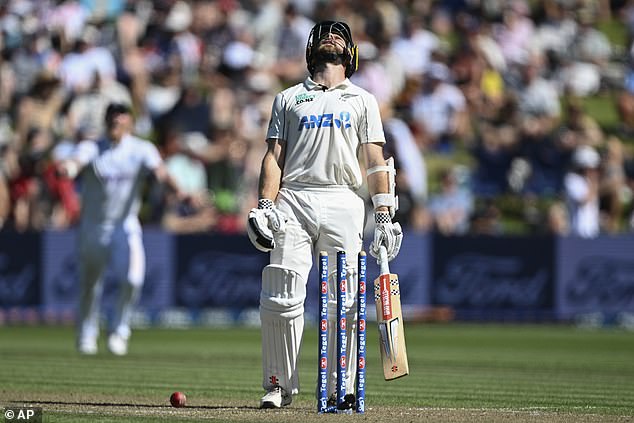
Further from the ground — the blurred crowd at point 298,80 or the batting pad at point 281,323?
the blurred crowd at point 298,80

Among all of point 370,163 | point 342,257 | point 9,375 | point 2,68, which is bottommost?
point 9,375

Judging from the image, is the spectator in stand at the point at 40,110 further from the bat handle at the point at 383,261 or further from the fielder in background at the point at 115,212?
the bat handle at the point at 383,261

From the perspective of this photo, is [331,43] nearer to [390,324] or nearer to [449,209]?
[390,324]

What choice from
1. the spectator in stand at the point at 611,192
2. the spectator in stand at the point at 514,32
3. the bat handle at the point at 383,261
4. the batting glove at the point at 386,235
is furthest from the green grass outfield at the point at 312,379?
the spectator in stand at the point at 514,32

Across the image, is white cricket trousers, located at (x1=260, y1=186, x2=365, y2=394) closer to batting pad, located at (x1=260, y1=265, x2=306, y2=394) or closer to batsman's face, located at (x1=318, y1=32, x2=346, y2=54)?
batting pad, located at (x1=260, y1=265, x2=306, y2=394)

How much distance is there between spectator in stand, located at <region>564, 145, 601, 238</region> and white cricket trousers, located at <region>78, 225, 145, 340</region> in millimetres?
9671

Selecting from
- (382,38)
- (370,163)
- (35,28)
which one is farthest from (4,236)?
(370,163)

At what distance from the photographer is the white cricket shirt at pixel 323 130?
30.4 feet

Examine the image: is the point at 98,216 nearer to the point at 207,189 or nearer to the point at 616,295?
the point at 207,189

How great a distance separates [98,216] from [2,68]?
10136mm

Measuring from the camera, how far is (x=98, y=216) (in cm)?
1596

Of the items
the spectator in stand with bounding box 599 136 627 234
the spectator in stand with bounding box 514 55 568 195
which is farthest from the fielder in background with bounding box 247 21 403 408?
the spectator in stand with bounding box 514 55 568 195

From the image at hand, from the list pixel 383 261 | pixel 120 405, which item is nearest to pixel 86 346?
pixel 120 405

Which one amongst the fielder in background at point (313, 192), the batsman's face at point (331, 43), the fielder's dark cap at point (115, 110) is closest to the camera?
the fielder in background at point (313, 192)
